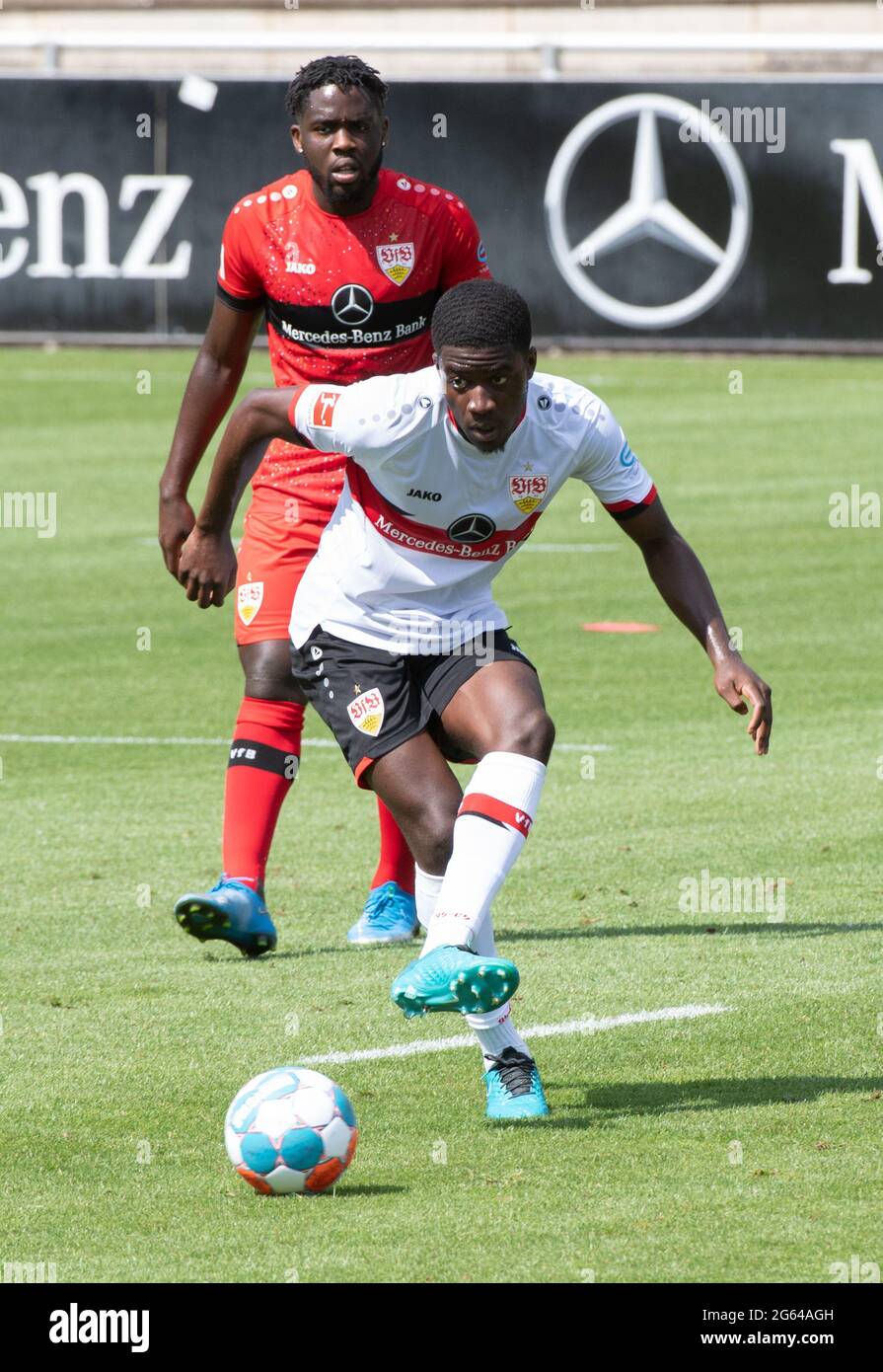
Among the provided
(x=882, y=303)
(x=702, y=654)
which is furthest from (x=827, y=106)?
(x=702, y=654)

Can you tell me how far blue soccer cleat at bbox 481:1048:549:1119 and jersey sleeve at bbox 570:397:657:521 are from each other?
138 cm

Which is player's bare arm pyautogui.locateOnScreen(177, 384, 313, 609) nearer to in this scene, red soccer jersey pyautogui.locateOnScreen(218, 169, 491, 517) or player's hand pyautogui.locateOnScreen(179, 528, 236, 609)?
player's hand pyautogui.locateOnScreen(179, 528, 236, 609)

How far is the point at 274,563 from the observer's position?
750 cm

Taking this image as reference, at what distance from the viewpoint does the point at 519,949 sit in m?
7.34

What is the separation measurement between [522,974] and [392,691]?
133 centimetres

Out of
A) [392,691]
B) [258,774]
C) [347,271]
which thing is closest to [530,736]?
[392,691]

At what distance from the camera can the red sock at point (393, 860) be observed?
25.2 ft

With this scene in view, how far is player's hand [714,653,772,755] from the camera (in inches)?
230

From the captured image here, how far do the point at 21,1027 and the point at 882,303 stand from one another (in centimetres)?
1947

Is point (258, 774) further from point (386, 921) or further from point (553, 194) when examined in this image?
point (553, 194)

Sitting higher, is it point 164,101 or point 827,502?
point 164,101

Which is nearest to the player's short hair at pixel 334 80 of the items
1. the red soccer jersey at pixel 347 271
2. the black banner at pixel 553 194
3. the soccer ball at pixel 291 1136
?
the red soccer jersey at pixel 347 271

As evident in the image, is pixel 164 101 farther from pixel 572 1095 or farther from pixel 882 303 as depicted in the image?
pixel 572 1095

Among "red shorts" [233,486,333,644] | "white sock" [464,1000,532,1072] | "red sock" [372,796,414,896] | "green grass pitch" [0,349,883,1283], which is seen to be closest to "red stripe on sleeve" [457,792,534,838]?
"white sock" [464,1000,532,1072]
